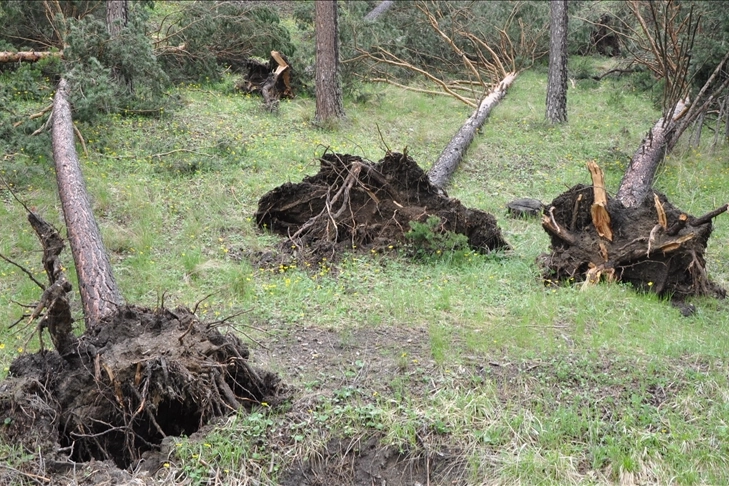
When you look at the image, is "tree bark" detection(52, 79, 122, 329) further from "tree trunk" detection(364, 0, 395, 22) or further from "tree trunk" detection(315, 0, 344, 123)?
"tree trunk" detection(364, 0, 395, 22)

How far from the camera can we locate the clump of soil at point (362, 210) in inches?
325

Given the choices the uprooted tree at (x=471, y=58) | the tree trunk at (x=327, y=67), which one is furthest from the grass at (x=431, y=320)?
the uprooted tree at (x=471, y=58)

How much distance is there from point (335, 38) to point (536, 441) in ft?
33.7

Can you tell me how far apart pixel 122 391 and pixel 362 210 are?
179 inches

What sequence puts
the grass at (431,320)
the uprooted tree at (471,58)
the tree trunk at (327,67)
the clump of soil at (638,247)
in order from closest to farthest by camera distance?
the grass at (431,320) → the clump of soil at (638,247) → the tree trunk at (327,67) → the uprooted tree at (471,58)

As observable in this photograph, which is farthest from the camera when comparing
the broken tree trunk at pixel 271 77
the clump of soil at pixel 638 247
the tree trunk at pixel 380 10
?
the tree trunk at pixel 380 10

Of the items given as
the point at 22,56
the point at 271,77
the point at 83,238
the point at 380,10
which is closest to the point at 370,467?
the point at 83,238

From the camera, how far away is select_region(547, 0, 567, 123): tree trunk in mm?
14664

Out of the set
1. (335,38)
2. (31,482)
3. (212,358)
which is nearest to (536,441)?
(212,358)

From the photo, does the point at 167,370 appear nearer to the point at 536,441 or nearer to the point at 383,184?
the point at 536,441

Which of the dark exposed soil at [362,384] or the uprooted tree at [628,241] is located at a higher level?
the uprooted tree at [628,241]

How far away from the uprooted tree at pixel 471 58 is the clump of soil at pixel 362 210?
5.92 m

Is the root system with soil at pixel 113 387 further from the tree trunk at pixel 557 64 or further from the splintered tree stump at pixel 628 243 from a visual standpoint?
the tree trunk at pixel 557 64

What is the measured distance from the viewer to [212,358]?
4.95m
